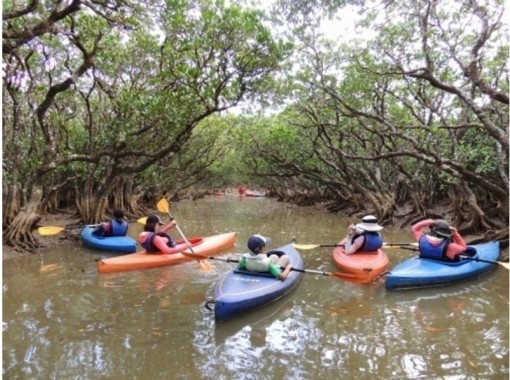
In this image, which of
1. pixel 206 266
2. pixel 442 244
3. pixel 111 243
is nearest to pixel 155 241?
pixel 206 266

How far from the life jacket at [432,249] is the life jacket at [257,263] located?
304cm

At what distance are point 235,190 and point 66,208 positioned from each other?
5094 cm

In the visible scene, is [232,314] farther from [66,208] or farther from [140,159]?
[66,208]

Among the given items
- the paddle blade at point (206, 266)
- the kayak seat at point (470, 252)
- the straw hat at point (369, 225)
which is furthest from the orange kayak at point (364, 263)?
the paddle blade at point (206, 266)

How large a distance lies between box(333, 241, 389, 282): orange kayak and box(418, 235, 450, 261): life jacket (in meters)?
0.75

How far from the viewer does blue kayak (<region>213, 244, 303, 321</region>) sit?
564 cm

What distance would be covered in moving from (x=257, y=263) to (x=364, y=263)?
238cm

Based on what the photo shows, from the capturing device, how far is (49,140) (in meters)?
10.2

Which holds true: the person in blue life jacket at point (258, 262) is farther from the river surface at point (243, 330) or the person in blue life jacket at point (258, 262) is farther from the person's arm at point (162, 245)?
the person's arm at point (162, 245)

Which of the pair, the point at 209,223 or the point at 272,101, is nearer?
the point at 272,101

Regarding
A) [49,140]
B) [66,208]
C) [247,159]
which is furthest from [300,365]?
[247,159]

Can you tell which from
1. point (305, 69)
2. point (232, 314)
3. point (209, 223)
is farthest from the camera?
point (209, 223)

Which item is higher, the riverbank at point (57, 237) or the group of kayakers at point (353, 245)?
the group of kayakers at point (353, 245)

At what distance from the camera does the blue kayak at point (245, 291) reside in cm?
564
